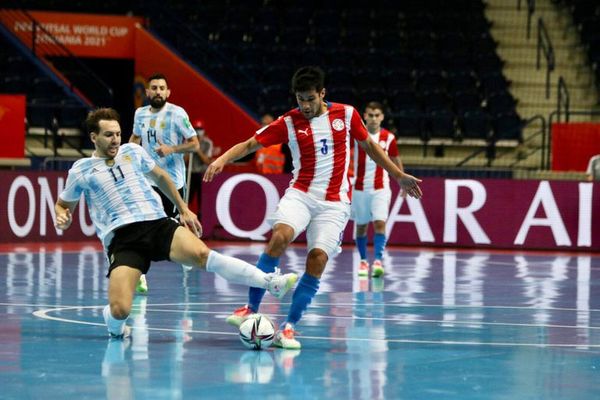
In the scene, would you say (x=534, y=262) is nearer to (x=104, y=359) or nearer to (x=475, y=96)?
(x=475, y=96)

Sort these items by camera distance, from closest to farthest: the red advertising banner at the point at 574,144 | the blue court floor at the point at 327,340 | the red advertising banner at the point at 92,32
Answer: the blue court floor at the point at 327,340
the red advertising banner at the point at 574,144
the red advertising banner at the point at 92,32

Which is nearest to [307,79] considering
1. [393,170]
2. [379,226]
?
[393,170]

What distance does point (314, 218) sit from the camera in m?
9.54

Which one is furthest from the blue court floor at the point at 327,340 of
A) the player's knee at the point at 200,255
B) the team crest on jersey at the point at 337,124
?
the team crest on jersey at the point at 337,124

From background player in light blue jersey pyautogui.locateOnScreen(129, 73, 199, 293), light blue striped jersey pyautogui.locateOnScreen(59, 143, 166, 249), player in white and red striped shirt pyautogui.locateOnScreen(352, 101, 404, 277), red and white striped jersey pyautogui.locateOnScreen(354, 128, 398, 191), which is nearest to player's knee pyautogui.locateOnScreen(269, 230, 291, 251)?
light blue striped jersey pyautogui.locateOnScreen(59, 143, 166, 249)

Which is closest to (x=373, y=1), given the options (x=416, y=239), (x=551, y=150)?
(x=551, y=150)

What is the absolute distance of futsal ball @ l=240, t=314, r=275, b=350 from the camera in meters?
8.82

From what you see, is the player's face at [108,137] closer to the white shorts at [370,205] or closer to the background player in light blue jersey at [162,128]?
the background player in light blue jersey at [162,128]

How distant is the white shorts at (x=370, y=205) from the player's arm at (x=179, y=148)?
3278mm

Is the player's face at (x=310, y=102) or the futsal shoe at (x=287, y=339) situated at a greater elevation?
the player's face at (x=310, y=102)

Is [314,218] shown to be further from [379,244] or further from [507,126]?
[507,126]

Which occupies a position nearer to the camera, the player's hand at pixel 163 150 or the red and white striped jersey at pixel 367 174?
the player's hand at pixel 163 150

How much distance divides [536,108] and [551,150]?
10.0ft

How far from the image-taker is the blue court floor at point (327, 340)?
742 cm
